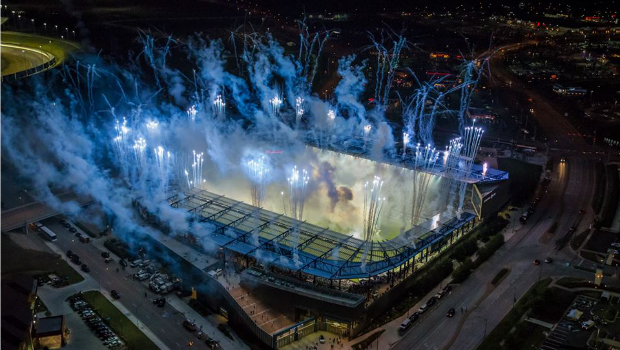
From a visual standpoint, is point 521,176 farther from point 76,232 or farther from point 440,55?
point 440,55

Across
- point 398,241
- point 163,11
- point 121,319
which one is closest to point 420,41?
point 163,11

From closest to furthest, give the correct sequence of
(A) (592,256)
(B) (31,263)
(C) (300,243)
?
(C) (300,243)
(B) (31,263)
(A) (592,256)

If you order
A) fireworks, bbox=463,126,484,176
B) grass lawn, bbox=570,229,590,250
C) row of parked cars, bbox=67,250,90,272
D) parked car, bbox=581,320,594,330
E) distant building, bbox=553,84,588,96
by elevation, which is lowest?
row of parked cars, bbox=67,250,90,272

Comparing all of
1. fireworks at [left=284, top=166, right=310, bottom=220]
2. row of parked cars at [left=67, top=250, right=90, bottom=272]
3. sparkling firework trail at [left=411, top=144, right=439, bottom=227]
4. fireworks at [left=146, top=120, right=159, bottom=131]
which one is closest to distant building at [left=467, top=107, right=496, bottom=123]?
sparkling firework trail at [left=411, top=144, right=439, bottom=227]

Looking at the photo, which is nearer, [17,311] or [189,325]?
[17,311]

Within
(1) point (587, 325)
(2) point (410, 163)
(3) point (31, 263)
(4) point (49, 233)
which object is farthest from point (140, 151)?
(1) point (587, 325)

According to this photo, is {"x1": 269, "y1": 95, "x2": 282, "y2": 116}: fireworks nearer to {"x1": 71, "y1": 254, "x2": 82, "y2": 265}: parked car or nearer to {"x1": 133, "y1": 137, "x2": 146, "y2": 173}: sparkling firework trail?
{"x1": 133, "y1": 137, "x2": 146, "y2": 173}: sparkling firework trail

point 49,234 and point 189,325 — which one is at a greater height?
point 49,234
